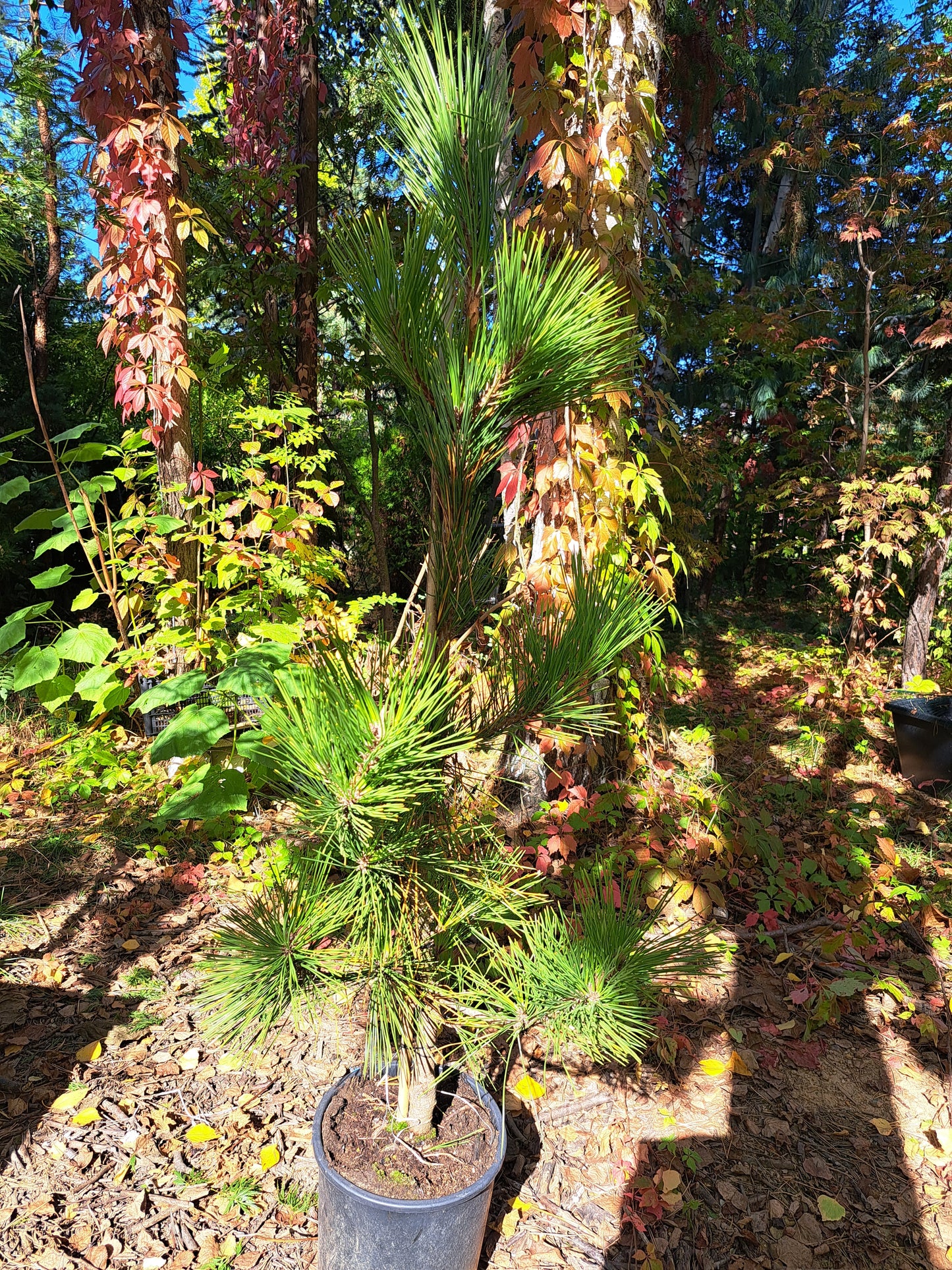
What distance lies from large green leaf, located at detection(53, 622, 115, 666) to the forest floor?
771 mm

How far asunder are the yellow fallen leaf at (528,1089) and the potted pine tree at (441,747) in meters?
0.50

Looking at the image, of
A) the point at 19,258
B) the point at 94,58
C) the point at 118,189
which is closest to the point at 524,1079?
the point at 118,189

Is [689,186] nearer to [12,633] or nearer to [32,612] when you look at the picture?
[32,612]

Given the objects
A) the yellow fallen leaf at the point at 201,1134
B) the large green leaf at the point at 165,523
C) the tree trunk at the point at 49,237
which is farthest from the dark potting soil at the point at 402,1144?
the tree trunk at the point at 49,237

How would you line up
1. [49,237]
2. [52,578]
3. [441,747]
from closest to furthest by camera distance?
[441,747]
[52,578]
[49,237]

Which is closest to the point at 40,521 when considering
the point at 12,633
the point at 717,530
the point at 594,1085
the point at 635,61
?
the point at 12,633

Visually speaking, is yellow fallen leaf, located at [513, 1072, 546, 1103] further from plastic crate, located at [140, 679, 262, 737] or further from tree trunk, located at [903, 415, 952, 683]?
tree trunk, located at [903, 415, 952, 683]

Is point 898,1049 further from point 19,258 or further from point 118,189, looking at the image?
point 19,258

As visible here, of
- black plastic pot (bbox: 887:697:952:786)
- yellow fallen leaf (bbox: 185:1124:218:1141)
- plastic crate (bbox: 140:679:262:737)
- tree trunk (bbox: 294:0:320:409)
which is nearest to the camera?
yellow fallen leaf (bbox: 185:1124:218:1141)

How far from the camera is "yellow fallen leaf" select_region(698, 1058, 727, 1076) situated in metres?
2.07

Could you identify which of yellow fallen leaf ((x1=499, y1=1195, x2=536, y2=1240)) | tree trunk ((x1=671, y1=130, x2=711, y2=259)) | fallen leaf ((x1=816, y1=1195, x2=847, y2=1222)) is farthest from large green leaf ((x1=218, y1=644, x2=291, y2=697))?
tree trunk ((x1=671, y1=130, x2=711, y2=259))

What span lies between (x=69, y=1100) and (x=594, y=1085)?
4.36 ft

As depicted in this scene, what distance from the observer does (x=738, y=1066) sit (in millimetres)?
2090

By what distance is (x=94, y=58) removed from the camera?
266 centimetres
